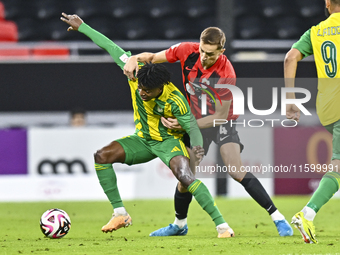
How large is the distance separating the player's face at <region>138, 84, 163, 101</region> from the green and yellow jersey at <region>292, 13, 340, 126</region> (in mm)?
1115

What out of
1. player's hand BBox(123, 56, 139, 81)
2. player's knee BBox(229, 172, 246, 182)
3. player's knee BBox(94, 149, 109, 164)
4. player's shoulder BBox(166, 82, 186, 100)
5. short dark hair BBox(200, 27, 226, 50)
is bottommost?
player's knee BBox(229, 172, 246, 182)

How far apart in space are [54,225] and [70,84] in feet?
18.1

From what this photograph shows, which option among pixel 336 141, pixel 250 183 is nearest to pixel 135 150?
pixel 250 183

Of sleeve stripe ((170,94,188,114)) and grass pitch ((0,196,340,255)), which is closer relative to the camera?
grass pitch ((0,196,340,255))

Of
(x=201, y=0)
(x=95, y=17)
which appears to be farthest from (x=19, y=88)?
(x=201, y=0)

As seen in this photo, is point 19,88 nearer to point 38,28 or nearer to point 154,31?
point 38,28

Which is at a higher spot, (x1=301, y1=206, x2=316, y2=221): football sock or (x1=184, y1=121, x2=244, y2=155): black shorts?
(x1=184, y1=121, x2=244, y2=155): black shorts

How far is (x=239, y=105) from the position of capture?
18.1 feet

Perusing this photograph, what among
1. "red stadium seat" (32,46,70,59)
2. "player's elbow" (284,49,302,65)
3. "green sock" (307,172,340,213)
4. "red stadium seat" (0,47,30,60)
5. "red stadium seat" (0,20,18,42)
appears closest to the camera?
"green sock" (307,172,340,213)

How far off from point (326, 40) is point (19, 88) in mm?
6764

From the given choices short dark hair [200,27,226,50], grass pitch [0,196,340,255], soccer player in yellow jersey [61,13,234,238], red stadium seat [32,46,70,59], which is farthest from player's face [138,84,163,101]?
red stadium seat [32,46,70,59]

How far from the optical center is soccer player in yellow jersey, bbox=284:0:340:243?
4.05 meters

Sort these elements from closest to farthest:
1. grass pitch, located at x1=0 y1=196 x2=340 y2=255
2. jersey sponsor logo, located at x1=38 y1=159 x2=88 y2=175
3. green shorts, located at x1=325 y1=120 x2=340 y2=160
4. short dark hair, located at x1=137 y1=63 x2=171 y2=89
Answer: grass pitch, located at x1=0 y1=196 x2=340 y2=255 < green shorts, located at x1=325 y1=120 x2=340 y2=160 < short dark hair, located at x1=137 y1=63 x2=171 y2=89 < jersey sponsor logo, located at x1=38 y1=159 x2=88 y2=175

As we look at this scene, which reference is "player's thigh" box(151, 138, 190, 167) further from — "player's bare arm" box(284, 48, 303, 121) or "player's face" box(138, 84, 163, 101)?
"player's bare arm" box(284, 48, 303, 121)
